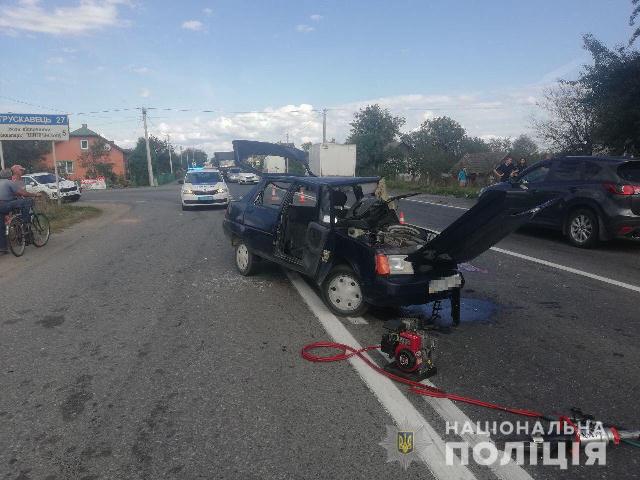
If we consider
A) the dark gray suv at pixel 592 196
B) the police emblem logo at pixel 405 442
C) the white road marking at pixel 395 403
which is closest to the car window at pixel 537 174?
the dark gray suv at pixel 592 196

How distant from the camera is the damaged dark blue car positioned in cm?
460

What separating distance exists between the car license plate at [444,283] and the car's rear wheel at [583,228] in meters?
5.39

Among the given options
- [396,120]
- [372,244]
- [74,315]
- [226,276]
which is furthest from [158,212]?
[396,120]

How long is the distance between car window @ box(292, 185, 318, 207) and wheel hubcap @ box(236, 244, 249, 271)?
133cm

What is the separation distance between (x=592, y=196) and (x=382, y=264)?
6225 mm

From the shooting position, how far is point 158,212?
700 inches

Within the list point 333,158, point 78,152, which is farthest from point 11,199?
point 78,152

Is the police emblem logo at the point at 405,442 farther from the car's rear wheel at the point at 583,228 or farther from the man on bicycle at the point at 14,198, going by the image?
the man on bicycle at the point at 14,198

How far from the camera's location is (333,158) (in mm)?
34250

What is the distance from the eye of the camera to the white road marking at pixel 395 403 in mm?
2768

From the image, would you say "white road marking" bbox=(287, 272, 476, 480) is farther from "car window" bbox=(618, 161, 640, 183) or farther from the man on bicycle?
the man on bicycle

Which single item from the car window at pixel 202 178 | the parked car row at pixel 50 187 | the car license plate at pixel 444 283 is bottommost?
the car license plate at pixel 444 283

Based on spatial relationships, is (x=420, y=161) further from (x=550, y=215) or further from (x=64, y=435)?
(x=64, y=435)

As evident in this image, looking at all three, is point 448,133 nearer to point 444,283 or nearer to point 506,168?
point 506,168
